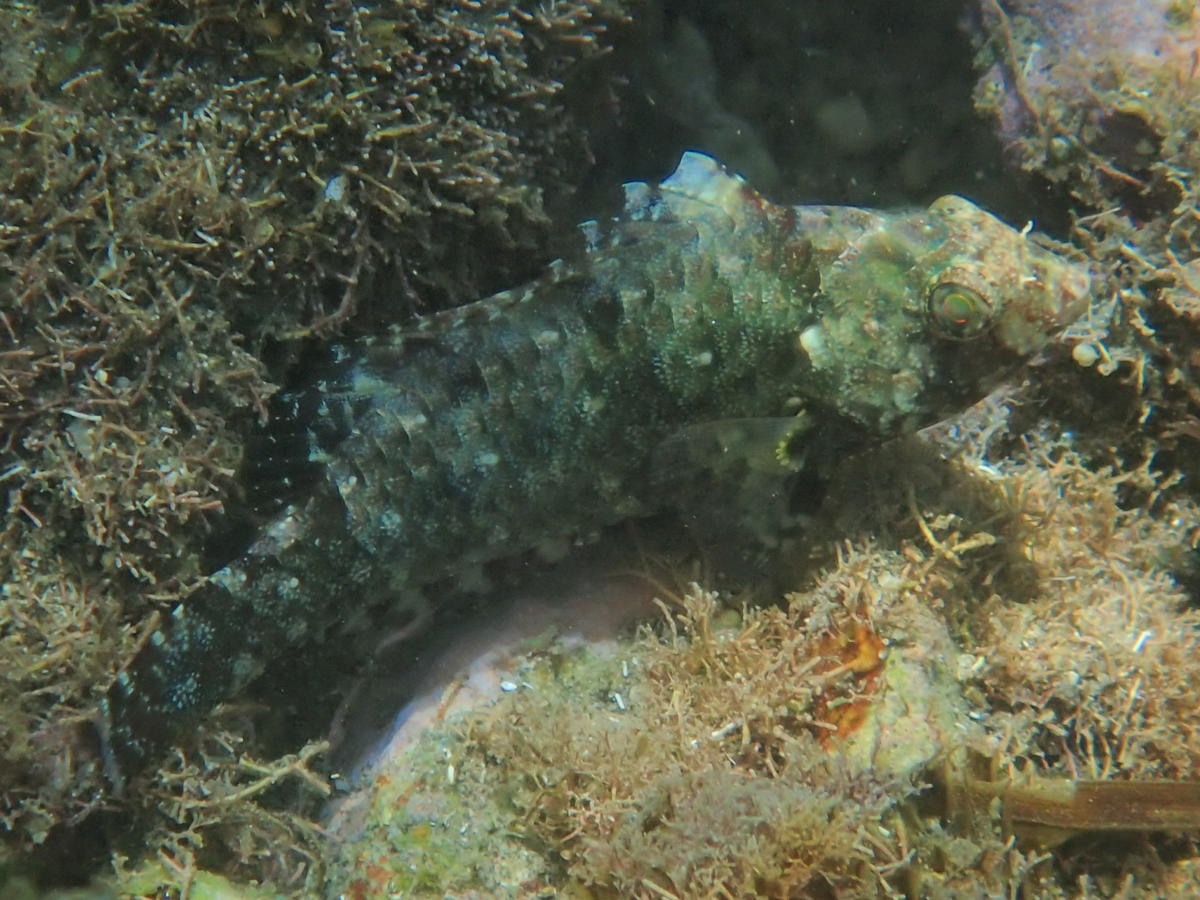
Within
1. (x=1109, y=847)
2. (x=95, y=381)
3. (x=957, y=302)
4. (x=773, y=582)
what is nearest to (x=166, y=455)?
(x=95, y=381)

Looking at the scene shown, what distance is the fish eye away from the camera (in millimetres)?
3344

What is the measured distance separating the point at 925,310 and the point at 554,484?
1779 mm

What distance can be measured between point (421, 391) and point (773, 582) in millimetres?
1835

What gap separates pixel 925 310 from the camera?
345cm

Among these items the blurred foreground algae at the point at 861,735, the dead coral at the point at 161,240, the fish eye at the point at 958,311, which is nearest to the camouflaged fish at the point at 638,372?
the fish eye at the point at 958,311

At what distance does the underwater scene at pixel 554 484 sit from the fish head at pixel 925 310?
0.02 metres

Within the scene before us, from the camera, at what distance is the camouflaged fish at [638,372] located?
338 cm

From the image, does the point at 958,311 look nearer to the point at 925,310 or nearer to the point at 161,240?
the point at 925,310

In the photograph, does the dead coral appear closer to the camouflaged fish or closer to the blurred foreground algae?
the camouflaged fish

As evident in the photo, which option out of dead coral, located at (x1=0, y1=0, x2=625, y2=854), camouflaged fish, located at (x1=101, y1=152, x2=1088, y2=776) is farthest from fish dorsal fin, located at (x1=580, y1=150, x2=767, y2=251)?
dead coral, located at (x1=0, y1=0, x2=625, y2=854)

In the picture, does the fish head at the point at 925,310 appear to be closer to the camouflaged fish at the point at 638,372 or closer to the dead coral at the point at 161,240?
the camouflaged fish at the point at 638,372

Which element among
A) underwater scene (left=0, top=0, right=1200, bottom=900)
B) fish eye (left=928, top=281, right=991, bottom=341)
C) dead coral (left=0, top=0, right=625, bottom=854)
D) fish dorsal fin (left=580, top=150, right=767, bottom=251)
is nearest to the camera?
dead coral (left=0, top=0, right=625, bottom=854)

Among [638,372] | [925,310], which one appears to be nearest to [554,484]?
[638,372]

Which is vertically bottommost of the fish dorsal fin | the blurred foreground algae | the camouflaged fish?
the blurred foreground algae
